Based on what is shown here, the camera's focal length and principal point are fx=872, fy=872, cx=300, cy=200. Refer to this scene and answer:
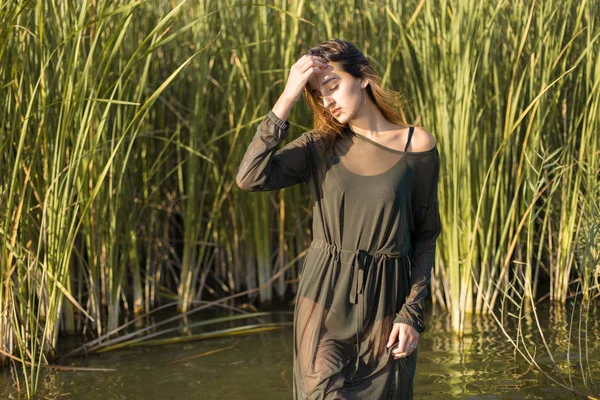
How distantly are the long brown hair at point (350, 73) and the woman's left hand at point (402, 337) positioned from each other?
534 mm

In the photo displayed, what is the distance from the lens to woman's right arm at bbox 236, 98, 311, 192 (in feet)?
7.84

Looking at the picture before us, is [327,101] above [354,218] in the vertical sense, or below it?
above

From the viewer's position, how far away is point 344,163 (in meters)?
2.45

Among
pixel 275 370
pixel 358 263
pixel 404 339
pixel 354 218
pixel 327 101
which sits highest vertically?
pixel 327 101

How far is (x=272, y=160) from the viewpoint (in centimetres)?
246

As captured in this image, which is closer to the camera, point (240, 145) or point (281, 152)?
point (281, 152)

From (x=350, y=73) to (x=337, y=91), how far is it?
0.06 metres

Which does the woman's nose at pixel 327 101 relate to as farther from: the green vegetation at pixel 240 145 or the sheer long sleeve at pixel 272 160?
the green vegetation at pixel 240 145

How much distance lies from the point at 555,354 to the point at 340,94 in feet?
6.83

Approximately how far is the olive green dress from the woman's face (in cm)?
9

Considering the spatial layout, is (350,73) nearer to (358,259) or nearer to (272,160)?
(272,160)

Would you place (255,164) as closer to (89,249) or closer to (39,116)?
(39,116)

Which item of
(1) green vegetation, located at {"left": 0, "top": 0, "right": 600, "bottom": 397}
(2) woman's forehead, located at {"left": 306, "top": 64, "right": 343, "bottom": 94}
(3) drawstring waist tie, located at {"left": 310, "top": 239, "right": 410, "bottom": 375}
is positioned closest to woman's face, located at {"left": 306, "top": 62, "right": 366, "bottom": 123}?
(2) woman's forehead, located at {"left": 306, "top": 64, "right": 343, "bottom": 94}

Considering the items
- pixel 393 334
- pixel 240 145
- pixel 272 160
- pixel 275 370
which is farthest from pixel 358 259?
pixel 240 145
